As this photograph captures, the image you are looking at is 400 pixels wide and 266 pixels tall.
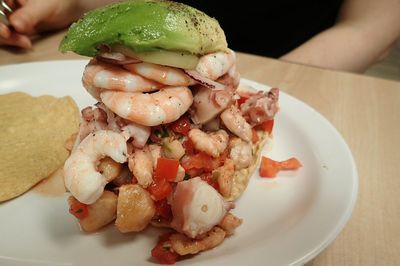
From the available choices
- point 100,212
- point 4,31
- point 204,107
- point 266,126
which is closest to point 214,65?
point 204,107

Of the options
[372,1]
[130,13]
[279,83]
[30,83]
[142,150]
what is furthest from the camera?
[372,1]

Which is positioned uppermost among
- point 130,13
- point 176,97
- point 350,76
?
point 130,13

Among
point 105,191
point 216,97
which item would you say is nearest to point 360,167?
point 216,97

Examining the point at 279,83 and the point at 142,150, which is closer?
the point at 142,150

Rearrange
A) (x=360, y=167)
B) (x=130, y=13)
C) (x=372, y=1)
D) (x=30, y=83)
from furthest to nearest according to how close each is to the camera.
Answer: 1. (x=372, y=1)
2. (x=30, y=83)
3. (x=360, y=167)
4. (x=130, y=13)

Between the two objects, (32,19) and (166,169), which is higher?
(166,169)

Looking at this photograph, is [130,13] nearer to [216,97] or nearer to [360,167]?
[216,97]

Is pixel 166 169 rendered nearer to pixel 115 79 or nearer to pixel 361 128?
pixel 115 79
